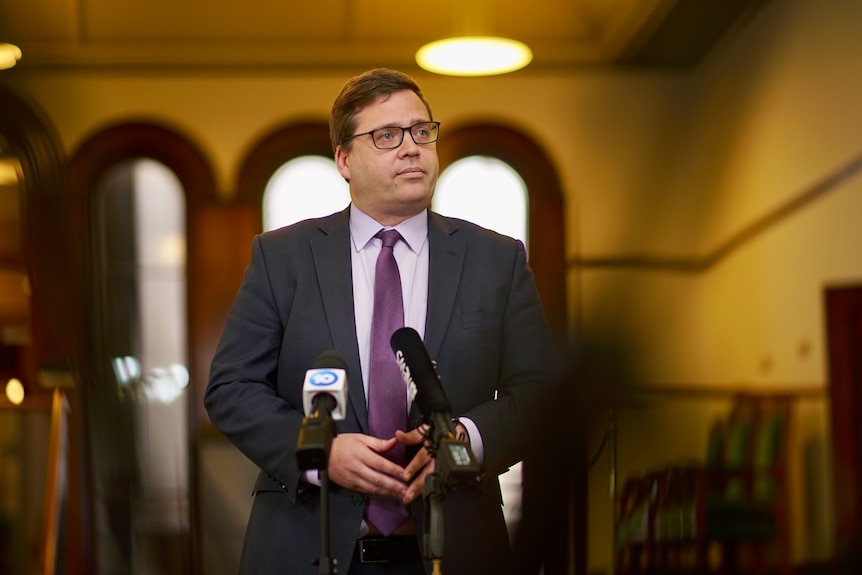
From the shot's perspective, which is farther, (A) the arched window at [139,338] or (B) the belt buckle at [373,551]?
(A) the arched window at [139,338]

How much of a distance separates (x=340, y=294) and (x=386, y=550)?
442mm

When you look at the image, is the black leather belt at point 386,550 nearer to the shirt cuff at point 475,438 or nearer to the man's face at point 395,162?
the shirt cuff at point 475,438

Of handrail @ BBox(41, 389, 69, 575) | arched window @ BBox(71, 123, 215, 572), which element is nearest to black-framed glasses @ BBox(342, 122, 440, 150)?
handrail @ BBox(41, 389, 69, 575)

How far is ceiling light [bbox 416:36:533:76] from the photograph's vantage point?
4.97 meters

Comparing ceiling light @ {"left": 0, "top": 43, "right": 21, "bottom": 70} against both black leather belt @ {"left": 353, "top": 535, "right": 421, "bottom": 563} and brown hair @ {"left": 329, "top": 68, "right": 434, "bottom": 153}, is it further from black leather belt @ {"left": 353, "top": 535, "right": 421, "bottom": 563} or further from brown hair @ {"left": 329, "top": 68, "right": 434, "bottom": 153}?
black leather belt @ {"left": 353, "top": 535, "right": 421, "bottom": 563}

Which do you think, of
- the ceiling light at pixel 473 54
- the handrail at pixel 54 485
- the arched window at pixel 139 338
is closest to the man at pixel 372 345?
the handrail at pixel 54 485

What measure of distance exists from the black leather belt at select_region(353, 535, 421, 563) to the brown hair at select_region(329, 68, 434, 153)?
27.6 inches

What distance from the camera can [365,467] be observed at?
1.64 meters

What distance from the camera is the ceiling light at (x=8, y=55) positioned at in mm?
6336

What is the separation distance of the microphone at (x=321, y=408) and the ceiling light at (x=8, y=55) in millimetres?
5637

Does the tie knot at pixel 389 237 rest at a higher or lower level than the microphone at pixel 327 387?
higher

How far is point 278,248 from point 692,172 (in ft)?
17.2

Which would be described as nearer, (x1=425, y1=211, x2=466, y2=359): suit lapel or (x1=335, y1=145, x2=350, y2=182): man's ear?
(x1=425, y1=211, x2=466, y2=359): suit lapel

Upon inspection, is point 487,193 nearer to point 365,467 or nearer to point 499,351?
point 499,351
